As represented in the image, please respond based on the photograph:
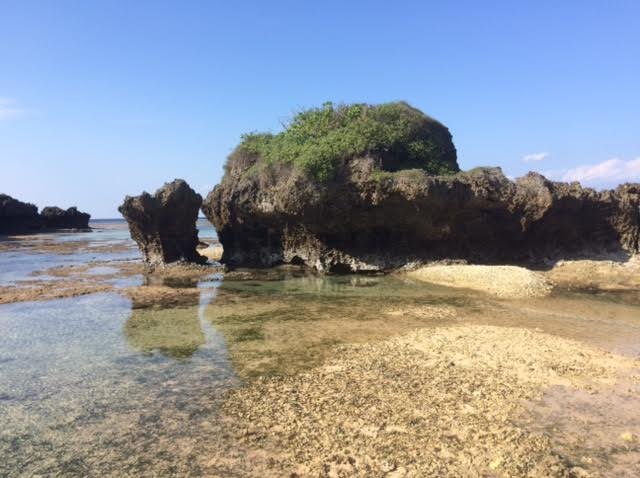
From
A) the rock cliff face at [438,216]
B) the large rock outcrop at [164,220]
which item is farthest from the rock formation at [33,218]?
the rock cliff face at [438,216]

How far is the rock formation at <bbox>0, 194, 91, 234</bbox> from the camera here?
6769 centimetres

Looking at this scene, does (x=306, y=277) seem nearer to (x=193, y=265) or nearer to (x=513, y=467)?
(x=193, y=265)

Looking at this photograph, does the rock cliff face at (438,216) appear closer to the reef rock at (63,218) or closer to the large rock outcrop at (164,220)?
the large rock outcrop at (164,220)

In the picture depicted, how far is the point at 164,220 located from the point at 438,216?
634 inches

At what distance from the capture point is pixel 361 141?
81.7ft

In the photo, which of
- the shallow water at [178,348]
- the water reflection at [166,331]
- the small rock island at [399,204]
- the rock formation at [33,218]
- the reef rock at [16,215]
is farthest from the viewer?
the rock formation at [33,218]

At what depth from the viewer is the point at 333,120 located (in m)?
27.6

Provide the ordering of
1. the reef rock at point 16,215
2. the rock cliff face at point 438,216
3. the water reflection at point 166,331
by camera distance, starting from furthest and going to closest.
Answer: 1. the reef rock at point 16,215
2. the rock cliff face at point 438,216
3. the water reflection at point 166,331

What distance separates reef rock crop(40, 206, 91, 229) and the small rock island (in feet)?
211

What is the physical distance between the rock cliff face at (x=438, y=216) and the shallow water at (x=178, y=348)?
395 centimetres

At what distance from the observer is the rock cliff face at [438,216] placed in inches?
917

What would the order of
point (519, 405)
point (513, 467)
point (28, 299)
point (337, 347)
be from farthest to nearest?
point (28, 299) < point (337, 347) < point (519, 405) < point (513, 467)

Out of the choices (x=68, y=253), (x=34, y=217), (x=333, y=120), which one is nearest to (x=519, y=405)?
(x=333, y=120)

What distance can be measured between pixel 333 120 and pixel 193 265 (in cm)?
1183
